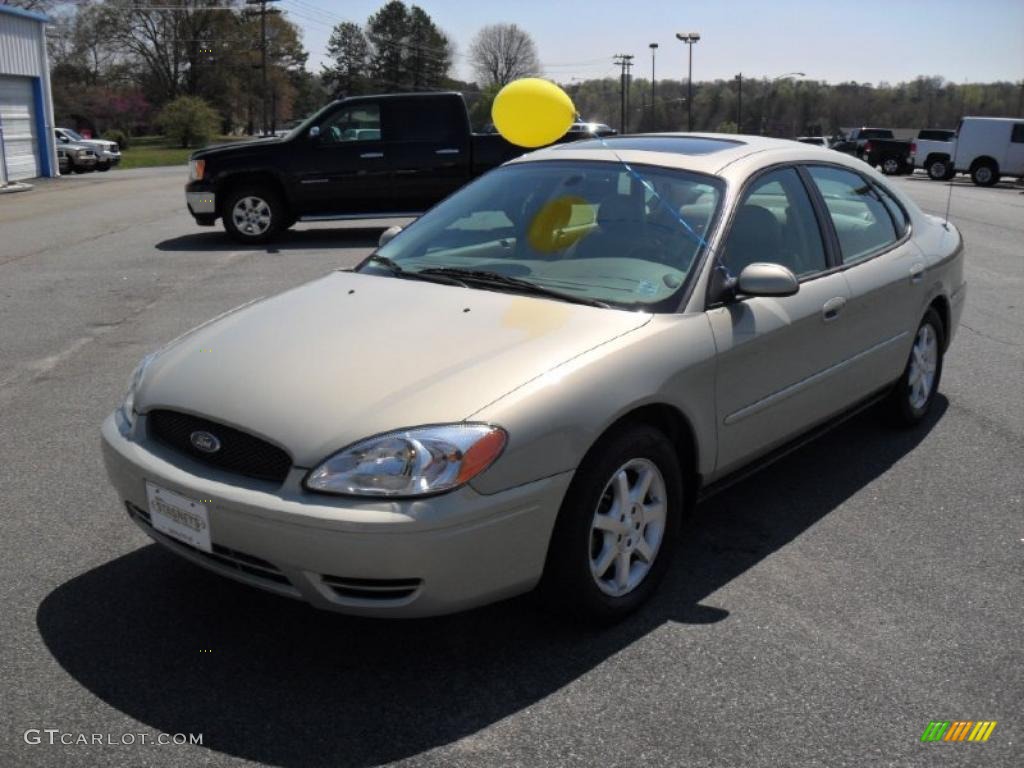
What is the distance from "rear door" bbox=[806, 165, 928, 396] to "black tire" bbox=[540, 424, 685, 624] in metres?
1.48

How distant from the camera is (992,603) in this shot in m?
3.55

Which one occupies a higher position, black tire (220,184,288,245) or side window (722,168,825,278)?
side window (722,168,825,278)

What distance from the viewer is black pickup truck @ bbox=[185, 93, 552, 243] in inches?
543

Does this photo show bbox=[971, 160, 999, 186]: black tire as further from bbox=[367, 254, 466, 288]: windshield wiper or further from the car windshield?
bbox=[367, 254, 466, 288]: windshield wiper

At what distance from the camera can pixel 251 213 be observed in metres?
13.8

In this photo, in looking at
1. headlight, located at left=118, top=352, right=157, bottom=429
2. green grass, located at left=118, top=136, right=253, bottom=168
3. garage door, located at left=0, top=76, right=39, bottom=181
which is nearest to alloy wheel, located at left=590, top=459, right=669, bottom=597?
headlight, located at left=118, top=352, right=157, bottom=429

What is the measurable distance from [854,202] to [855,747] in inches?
119

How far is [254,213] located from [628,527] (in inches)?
455

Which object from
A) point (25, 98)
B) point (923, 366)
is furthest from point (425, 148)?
point (25, 98)

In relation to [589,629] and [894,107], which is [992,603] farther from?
[894,107]

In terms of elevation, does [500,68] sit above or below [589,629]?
above

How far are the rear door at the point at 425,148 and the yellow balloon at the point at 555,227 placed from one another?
1020 cm

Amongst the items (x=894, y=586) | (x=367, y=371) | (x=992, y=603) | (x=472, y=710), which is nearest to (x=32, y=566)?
(x=367, y=371)

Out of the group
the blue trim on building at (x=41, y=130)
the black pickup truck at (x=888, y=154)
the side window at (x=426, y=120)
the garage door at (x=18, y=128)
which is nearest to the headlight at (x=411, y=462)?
the side window at (x=426, y=120)
